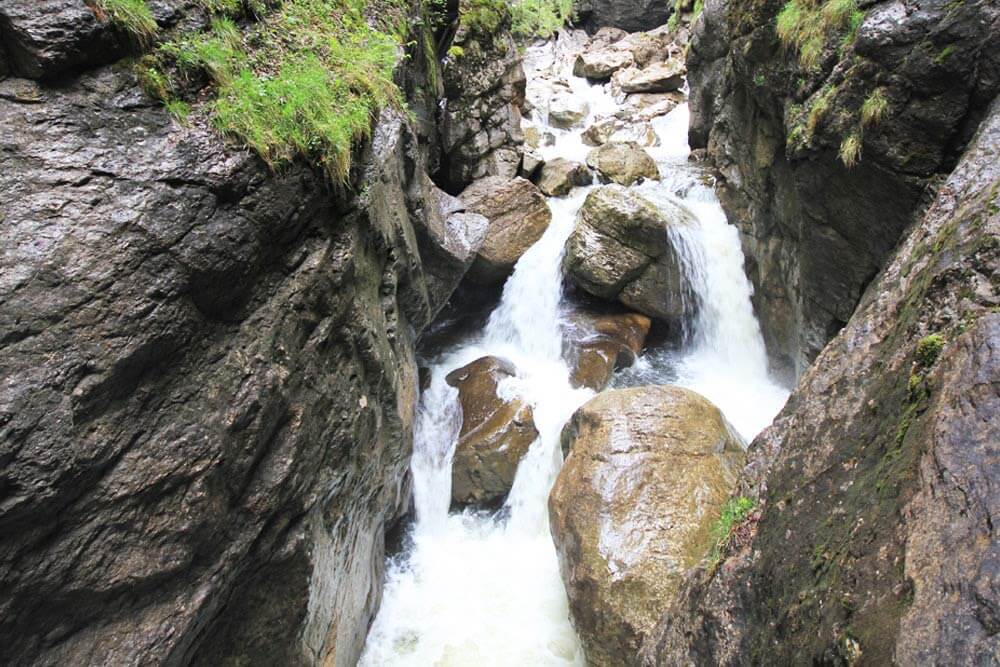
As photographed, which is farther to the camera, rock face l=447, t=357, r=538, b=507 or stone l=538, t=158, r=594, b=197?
stone l=538, t=158, r=594, b=197

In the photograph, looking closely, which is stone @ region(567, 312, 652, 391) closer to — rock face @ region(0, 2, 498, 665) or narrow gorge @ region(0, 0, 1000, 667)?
narrow gorge @ region(0, 0, 1000, 667)

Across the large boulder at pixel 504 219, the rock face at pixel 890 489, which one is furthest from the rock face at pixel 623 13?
the rock face at pixel 890 489

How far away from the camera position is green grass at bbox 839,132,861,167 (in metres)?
5.59

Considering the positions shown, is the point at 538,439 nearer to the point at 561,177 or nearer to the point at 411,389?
the point at 411,389

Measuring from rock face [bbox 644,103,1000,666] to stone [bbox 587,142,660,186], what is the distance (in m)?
10.4

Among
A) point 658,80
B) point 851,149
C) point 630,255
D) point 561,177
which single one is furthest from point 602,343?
point 658,80

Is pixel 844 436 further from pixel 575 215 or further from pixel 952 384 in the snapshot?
pixel 575 215

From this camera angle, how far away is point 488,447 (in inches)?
309

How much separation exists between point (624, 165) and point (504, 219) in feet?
15.3

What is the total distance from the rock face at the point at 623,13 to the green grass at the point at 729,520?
97.1ft


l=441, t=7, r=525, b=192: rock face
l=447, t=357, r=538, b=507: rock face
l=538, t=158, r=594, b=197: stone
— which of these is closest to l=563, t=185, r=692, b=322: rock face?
l=538, t=158, r=594, b=197: stone

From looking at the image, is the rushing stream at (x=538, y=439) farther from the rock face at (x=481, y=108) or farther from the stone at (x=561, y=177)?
the rock face at (x=481, y=108)

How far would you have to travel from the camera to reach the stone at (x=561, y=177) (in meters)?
13.3

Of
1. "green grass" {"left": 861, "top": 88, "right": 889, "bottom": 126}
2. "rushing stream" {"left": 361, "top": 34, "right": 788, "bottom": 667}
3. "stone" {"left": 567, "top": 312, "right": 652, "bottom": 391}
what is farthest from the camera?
"stone" {"left": 567, "top": 312, "right": 652, "bottom": 391}
